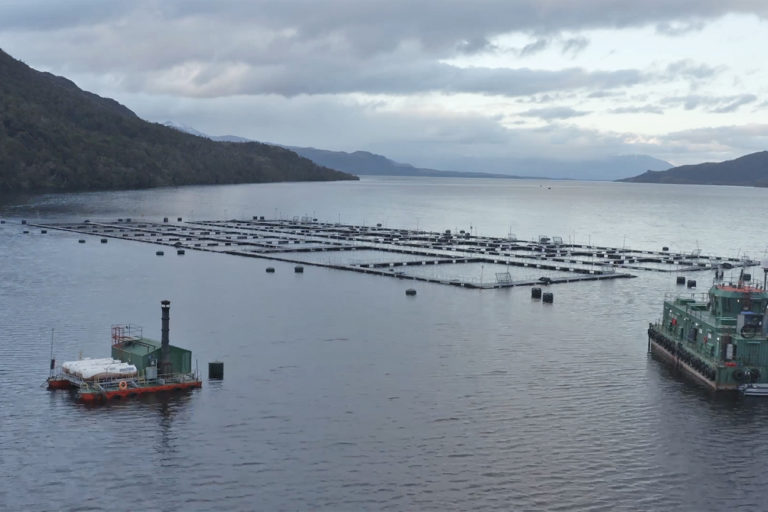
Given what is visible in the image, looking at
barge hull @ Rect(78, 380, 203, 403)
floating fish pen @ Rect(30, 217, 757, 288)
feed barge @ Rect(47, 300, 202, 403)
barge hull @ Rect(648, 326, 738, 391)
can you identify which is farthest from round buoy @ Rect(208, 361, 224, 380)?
floating fish pen @ Rect(30, 217, 757, 288)

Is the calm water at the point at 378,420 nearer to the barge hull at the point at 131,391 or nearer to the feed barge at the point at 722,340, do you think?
the barge hull at the point at 131,391

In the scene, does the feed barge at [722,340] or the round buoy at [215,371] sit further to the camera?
the round buoy at [215,371]

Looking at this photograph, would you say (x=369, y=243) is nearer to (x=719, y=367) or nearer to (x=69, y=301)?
(x=69, y=301)

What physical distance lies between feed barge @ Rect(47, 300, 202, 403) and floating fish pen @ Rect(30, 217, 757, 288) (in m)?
49.2

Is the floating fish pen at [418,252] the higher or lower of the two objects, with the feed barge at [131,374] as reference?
higher

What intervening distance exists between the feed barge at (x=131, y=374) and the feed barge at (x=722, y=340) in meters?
31.2

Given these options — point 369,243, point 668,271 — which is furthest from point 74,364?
point 369,243

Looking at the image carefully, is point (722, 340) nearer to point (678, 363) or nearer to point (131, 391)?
point (678, 363)

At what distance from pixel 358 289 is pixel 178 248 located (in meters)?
46.4

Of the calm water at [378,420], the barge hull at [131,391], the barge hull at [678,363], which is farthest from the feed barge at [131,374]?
the barge hull at [678,363]

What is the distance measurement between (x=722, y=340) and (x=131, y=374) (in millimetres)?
34887

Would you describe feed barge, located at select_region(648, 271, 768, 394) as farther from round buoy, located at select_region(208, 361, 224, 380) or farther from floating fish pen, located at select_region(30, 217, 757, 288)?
floating fish pen, located at select_region(30, 217, 757, 288)

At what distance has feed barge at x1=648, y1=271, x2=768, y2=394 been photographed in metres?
51.2

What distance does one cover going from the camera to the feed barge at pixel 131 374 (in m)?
48.0
